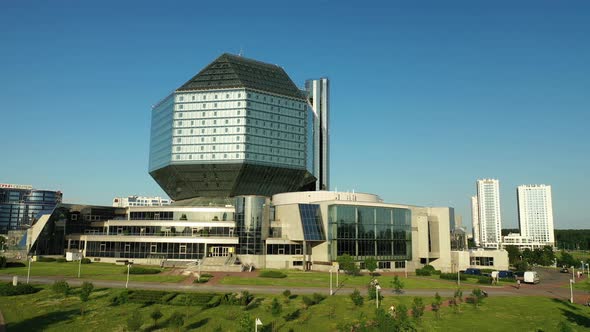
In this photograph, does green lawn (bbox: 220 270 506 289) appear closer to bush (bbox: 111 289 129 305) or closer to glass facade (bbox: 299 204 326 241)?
glass facade (bbox: 299 204 326 241)

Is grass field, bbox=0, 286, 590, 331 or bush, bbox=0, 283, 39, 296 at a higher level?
bush, bbox=0, 283, 39, 296

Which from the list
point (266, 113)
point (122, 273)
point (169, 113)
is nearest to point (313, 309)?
point (122, 273)

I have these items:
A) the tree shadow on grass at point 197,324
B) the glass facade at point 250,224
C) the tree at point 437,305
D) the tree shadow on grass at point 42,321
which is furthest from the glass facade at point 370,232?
the tree shadow on grass at point 42,321

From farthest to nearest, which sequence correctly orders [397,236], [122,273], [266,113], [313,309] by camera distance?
[266,113]
[397,236]
[122,273]
[313,309]

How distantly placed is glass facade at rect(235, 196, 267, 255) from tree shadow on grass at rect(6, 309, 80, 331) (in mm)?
55518

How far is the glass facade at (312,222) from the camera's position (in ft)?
350

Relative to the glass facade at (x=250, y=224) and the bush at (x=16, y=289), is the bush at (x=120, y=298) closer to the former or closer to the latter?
the bush at (x=16, y=289)

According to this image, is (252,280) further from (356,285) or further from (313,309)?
(313,309)

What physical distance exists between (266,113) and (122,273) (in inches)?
2786

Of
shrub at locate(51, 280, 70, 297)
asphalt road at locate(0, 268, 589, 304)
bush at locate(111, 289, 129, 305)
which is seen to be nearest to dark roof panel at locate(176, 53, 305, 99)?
asphalt road at locate(0, 268, 589, 304)

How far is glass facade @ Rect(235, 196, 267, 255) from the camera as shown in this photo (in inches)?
4301

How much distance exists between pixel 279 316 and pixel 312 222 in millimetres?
54921

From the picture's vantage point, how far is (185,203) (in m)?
133

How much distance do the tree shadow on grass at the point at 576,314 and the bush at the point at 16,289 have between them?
68.8m
